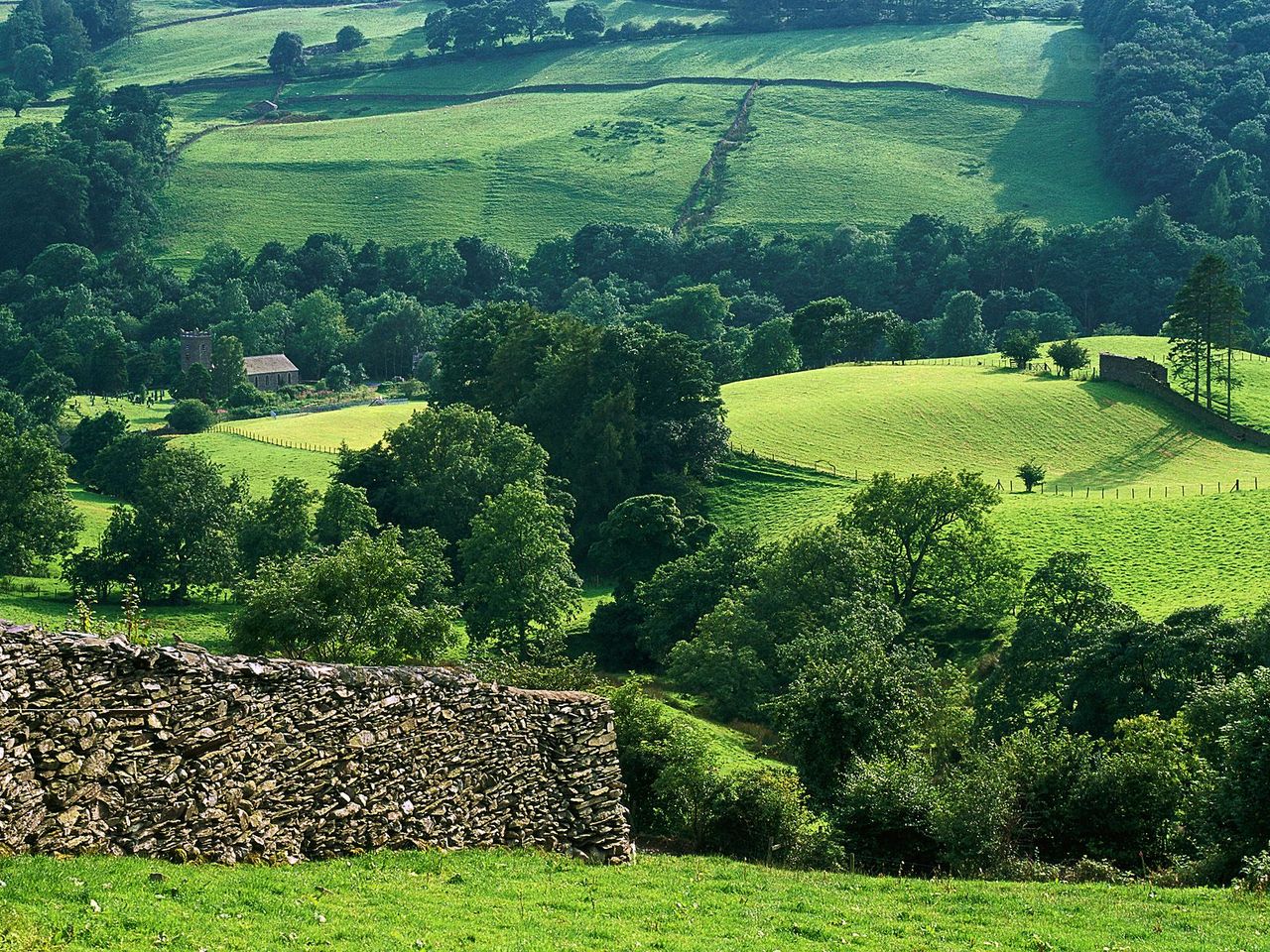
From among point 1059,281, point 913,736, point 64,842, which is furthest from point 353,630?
point 1059,281

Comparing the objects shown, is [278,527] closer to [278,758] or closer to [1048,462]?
[1048,462]

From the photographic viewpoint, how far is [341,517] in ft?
297

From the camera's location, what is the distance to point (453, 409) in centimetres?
10250

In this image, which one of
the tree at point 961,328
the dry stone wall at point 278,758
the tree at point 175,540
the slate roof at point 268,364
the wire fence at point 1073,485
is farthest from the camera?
the slate roof at point 268,364

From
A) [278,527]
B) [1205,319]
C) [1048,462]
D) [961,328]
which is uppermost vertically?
[278,527]

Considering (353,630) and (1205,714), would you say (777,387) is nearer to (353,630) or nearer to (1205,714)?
(353,630)

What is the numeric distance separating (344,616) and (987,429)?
72426 millimetres

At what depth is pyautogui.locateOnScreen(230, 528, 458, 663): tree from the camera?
5172 cm

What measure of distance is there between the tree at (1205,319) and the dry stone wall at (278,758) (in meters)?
109

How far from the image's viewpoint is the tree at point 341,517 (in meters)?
90.0

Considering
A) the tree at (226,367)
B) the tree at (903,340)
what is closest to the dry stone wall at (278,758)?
the tree at (903,340)

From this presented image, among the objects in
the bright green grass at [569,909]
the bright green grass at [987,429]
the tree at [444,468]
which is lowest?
the bright green grass at [987,429]

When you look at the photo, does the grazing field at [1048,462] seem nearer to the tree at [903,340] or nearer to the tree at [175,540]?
the tree at [903,340]

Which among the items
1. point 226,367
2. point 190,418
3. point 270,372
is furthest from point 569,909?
point 270,372
